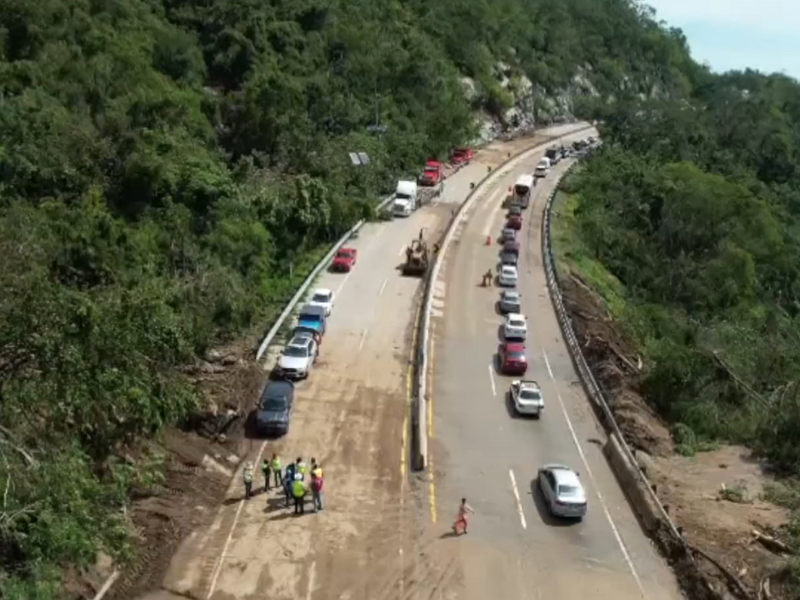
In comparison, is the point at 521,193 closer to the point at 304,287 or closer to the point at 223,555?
the point at 304,287

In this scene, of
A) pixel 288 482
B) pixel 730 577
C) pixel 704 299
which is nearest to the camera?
pixel 730 577

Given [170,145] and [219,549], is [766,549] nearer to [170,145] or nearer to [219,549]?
[219,549]

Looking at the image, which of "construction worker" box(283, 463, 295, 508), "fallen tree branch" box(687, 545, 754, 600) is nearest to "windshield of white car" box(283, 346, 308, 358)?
"construction worker" box(283, 463, 295, 508)

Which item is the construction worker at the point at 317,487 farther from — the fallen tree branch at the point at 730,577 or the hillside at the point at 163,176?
the fallen tree branch at the point at 730,577

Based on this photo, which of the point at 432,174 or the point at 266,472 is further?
the point at 432,174

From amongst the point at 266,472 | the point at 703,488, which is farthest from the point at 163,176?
the point at 703,488

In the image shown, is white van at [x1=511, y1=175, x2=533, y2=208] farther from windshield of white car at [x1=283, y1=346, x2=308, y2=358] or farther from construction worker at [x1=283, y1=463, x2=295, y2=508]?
construction worker at [x1=283, y1=463, x2=295, y2=508]
